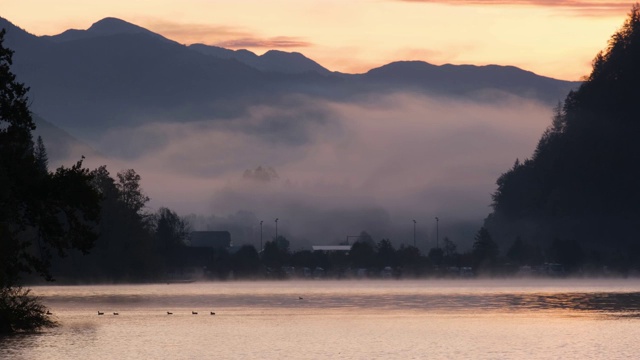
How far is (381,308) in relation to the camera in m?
139

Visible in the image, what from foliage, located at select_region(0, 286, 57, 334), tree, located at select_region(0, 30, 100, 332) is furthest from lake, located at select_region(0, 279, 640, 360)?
tree, located at select_region(0, 30, 100, 332)

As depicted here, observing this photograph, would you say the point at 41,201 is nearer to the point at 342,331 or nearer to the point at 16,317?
the point at 16,317

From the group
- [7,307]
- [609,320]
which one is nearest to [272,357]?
[7,307]

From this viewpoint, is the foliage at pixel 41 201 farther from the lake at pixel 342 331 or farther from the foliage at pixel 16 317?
the foliage at pixel 16 317

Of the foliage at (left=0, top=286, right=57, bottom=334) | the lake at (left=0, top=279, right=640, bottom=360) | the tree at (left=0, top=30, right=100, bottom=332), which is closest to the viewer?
the lake at (left=0, top=279, right=640, bottom=360)

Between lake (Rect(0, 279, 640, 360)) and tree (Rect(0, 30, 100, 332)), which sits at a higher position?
tree (Rect(0, 30, 100, 332))

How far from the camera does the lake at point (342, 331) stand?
76625 mm

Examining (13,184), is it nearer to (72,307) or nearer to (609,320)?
(609,320)

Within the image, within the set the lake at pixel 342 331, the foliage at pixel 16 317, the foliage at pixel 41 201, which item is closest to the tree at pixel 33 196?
the foliage at pixel 41 201

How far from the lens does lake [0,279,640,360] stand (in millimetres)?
76625

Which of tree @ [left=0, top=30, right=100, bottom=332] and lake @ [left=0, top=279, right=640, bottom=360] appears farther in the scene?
tree @ [left=0, top=30, right=100, bottom=332]

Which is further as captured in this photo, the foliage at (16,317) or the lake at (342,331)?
the foliage at (16,317)

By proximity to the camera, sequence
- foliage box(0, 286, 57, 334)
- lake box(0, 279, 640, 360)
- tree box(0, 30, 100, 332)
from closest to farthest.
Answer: lake box(0, 279, 640, 360)
tree box(0, 30, 100, 332)
foliage box(0, 286, 57, 334)

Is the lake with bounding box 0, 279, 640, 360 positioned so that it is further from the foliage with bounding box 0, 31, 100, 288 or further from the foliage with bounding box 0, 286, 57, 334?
the foliage with bounding box 0, 31, 100, 288
